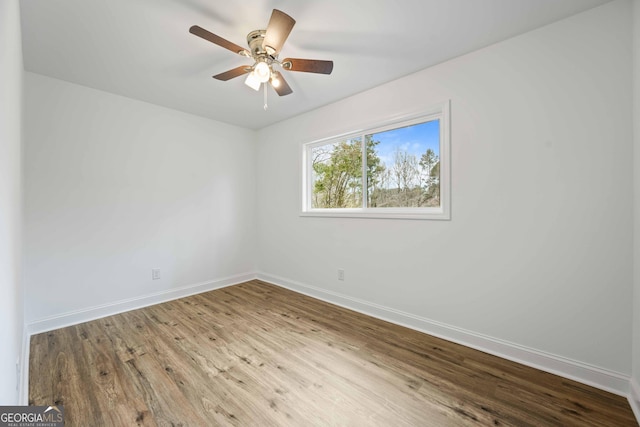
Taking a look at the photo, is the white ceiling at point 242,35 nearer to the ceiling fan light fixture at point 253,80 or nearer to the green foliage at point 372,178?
the ceiling fan light fixture at point 253,80

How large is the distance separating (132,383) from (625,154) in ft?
11.3

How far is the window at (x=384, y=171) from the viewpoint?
96.9 inches

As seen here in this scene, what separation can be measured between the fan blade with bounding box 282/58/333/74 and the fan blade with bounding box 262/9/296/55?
4.4 inches

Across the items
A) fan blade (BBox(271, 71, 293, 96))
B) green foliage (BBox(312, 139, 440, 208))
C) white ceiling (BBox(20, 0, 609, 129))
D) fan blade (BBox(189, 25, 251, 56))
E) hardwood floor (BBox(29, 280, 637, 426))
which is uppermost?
white ceiling (BBox(20, 0, 609, 129))

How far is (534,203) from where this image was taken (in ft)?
6.20

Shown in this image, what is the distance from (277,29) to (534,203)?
6.94ft

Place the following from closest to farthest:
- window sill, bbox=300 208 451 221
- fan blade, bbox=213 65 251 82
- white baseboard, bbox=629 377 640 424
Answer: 1. white baseboard, bbox=629 377 640 424
2. fan blade, bbox=213 65 251 82
3. window sill, bbox=300 208 451 221

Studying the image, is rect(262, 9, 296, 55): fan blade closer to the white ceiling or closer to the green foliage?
the white ceiling

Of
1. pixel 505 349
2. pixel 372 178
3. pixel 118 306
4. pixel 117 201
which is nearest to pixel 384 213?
pixel 372 178

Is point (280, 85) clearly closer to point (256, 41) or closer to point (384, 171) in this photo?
point (256, 41)

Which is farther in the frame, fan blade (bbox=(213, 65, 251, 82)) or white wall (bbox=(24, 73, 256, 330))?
white wall (bbox=(24, 73, 256, 330))

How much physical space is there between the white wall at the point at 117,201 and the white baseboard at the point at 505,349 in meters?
2.09

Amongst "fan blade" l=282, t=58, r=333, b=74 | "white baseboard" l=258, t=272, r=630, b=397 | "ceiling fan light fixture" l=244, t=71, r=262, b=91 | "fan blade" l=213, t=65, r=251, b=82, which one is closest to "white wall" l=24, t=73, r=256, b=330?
"fan blade" l=213, t=65, r=251, b=82

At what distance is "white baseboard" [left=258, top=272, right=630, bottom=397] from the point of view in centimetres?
167
